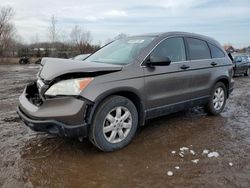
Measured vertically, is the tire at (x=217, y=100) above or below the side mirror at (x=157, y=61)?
below

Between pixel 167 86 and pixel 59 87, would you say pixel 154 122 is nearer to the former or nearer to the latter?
pixel 167 86

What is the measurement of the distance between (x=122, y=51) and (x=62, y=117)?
1829 mm

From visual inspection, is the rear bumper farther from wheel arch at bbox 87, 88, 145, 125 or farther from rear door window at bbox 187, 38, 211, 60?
rear door window at bbox 187, 38, 211, 60

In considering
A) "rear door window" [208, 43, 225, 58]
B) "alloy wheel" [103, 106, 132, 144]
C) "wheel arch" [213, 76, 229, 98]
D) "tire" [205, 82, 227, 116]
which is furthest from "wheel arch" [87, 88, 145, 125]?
"rear door window" [208, 43, 225, 58]

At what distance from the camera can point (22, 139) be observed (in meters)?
5.00

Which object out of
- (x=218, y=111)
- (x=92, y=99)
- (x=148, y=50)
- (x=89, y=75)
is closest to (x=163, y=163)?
(x=92, y=99)

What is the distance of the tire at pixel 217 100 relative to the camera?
253 inches

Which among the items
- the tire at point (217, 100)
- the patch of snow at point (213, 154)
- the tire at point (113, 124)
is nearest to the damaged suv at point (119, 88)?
the tire at point (113, 124)

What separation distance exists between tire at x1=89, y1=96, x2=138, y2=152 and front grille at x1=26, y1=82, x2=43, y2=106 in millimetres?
944

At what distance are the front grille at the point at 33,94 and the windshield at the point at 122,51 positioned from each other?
3.65ft

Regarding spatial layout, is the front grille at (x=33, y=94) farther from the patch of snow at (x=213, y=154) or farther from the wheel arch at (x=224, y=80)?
the wheel arch at (x=224, y=80)

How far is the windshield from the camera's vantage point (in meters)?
4.88

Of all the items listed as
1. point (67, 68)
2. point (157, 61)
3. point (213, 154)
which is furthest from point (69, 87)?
point (213, 154)

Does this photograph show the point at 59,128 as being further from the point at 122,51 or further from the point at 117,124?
the point at 122,51
